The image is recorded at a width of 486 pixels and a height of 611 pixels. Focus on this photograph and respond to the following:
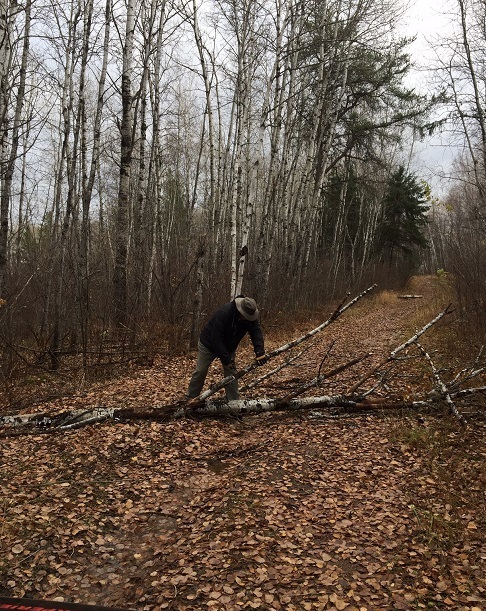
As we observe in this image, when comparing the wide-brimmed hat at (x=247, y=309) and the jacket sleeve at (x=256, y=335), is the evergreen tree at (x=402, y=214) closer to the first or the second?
the jacket sleeve at (x=256, y=335)

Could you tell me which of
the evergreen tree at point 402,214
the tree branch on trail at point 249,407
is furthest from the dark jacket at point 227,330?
the evergreen tree at point 402,214

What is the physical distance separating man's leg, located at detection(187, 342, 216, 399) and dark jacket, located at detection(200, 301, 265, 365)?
0.16 metres

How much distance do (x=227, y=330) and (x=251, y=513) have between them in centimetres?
262

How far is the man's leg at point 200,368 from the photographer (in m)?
6.40

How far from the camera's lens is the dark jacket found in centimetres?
612

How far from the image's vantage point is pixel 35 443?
17.8 ft

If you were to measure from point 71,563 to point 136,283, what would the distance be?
25.4 feet

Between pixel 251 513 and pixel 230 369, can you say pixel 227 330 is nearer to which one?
pixel 230 369

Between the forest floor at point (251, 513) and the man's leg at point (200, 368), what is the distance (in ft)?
2.18

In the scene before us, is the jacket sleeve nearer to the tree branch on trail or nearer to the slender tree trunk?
the tree branch on trail

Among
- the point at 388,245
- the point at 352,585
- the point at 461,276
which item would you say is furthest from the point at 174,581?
the point at 388,245

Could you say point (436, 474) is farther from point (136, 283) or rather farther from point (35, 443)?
point (136, 283)

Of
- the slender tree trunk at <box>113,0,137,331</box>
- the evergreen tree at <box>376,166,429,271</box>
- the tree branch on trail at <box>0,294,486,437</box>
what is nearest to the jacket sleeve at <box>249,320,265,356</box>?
the tree branch on trail at <box>0,294,486,437</box>

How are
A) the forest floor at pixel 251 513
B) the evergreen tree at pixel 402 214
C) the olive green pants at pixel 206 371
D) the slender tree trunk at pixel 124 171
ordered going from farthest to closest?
the evergreen tree at pixel 402 214, the slender tree trunk at pixel 124 171, the olive green pants at pixel 206 371, the forest floor at pixel 251 513
